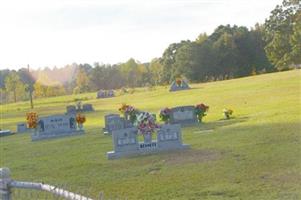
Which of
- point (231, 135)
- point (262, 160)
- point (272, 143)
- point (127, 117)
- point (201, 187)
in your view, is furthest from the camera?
point (127, 117)

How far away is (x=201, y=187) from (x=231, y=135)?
7016 millimetres

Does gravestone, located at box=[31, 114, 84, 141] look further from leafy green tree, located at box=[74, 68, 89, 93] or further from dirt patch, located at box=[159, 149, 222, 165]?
leafy green tree, located at box=[74, 68, 89, 93]

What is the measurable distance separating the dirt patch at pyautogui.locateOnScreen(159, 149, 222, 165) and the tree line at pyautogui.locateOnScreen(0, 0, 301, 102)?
123 ft

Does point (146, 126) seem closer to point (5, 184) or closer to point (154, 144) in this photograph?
point (154, 144)

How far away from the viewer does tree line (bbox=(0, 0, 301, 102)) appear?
180 ft

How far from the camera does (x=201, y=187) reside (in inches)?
425

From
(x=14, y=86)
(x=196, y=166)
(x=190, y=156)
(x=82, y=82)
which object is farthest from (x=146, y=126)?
(x=82, y=82)

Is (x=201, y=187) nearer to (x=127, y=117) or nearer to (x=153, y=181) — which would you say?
(x=153, y=181)

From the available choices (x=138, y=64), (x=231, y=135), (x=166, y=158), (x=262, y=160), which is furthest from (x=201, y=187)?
(x=138, y=64)

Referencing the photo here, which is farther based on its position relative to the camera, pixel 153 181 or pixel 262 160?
pixel 262 160

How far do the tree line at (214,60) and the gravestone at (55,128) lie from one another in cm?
2997

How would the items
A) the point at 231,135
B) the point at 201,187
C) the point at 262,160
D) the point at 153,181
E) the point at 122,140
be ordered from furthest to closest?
the point at 231,135 → the point at 122,140 → the point at 262,160 → the point at 153,181 → the point at 201,187

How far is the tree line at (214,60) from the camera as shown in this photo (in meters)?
55.0

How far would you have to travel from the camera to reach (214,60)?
7975 cm
